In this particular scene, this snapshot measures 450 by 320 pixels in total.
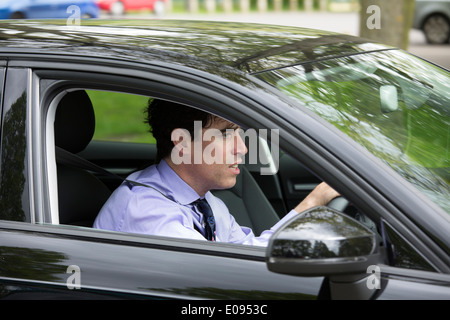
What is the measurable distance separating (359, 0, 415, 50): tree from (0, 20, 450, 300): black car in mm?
2976

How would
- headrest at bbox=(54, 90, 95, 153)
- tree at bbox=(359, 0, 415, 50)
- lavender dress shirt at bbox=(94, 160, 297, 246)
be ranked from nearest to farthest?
lavender dress shirt at bbox=(94, 160, 297, 246) → headrest at bbox=(54, 90, 95, 153) → tree at bbox=(359, 0, 415, 50)

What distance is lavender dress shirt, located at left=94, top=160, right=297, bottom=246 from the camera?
2264 millimetres

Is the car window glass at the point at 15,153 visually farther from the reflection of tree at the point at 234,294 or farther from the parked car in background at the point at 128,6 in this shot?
the parked car in background at the point at 128,6

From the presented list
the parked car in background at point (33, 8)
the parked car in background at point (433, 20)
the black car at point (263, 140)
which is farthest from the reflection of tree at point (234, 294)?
the parked car in background at point (33, 8)

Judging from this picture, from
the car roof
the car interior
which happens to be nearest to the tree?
the car interior

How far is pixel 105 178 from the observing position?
3.32m

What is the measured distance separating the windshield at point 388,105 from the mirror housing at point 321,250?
294mm

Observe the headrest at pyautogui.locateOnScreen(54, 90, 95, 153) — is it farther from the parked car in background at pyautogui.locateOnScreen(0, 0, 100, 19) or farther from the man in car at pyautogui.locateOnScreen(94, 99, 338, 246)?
the parked car in background at pyautogui.locateOnScreen(0, 0, 100, 19)

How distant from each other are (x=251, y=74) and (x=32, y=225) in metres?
0.73

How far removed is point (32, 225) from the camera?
6.91 feet

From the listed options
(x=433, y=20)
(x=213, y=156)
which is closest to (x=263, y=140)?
(x=213, y=156)

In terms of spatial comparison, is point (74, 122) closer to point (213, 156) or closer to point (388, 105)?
point (213, 156)

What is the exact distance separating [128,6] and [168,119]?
22.6m

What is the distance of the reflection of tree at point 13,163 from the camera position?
211cm
